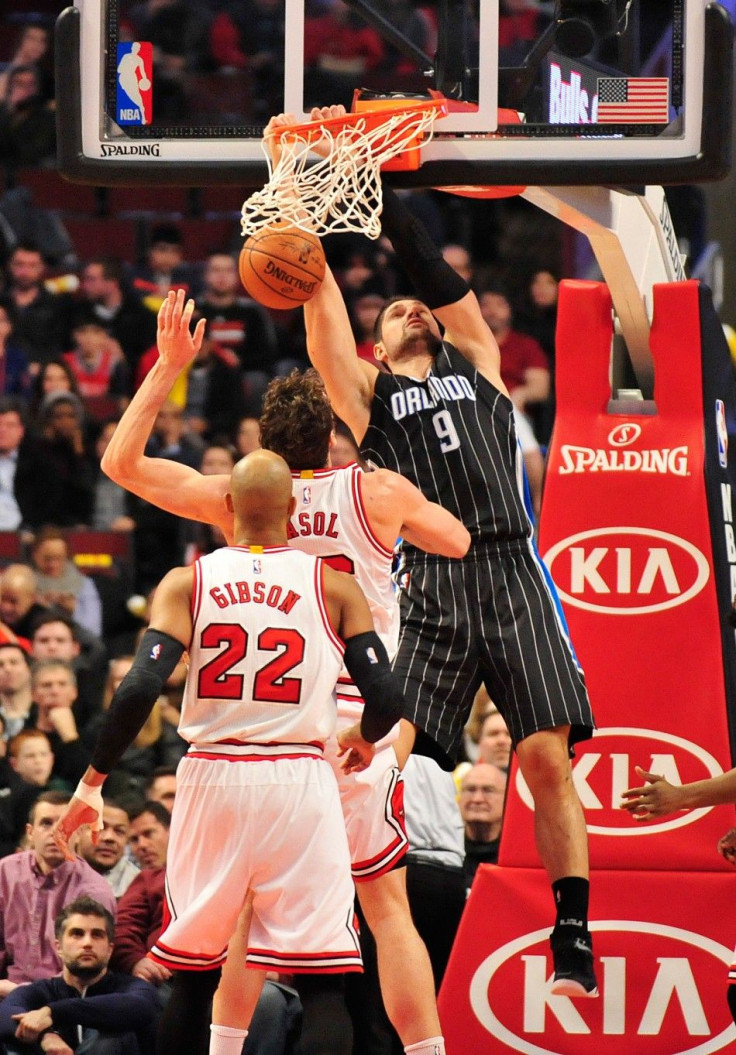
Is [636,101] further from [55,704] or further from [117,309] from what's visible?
[117,309]

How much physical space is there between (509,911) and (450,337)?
2.24 metres

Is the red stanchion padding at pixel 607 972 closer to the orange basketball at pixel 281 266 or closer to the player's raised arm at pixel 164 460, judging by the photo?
the player's raised arm at pixel 164 460

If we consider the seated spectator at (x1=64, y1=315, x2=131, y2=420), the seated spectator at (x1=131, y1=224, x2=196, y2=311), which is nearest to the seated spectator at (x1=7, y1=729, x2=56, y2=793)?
the seated spectator at (x1=64, y1=315, x2=131, y2=420)

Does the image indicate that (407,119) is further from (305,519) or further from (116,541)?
(116,541)

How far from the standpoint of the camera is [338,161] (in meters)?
6.02

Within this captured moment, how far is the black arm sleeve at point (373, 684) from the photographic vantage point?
5160mm

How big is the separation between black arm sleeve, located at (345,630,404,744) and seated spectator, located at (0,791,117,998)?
2.98 m

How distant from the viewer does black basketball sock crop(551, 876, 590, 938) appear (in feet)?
19.8

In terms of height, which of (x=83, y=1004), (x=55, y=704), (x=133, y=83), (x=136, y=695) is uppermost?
(x=133, y=83)

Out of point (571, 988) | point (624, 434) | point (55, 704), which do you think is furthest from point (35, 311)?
point (571, 988)

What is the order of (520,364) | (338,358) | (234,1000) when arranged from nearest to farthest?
(234,1000) → (338,358) → (520,364)

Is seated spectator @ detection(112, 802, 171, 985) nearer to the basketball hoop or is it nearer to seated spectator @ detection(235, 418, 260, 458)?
the basketball hoop

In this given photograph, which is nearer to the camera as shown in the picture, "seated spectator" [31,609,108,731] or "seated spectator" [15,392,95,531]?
"seated spectator" [31,609,108,731]

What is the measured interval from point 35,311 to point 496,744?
5966 millimetres
